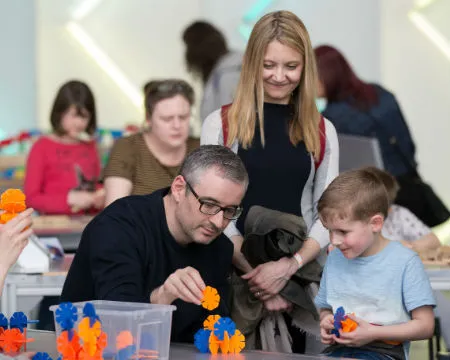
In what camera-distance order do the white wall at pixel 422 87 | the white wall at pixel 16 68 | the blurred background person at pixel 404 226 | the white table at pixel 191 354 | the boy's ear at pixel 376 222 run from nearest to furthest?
the white table at pixel 191 354 < the boy's ear at pixel 376 222 < the blurred background person at pixel 404 226 < the white wall at pixel 422 87 < the white wall at pixel 16 68

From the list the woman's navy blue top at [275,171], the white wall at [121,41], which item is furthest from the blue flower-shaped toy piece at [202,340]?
the white wall at [121,41]

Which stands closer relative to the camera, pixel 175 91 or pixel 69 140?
pixel 175 91

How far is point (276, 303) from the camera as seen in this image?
11.0 feet

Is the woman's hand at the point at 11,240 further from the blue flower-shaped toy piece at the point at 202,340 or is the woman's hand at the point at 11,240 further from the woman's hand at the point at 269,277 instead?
the woman's hand at the point at 269,277

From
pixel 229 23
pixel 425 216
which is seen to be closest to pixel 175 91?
pixel 425 216

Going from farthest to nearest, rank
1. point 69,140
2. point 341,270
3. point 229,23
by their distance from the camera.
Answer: point 229,23
point 69,140
point 341,270

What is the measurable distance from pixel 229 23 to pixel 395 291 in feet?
17.4

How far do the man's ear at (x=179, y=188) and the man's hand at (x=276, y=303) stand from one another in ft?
1.84

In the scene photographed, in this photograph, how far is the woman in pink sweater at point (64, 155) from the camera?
19.0 ft

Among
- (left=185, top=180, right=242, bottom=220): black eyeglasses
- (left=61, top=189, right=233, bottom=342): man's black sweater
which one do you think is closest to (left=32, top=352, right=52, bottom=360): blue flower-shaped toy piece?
(left=61, top=189, right=233, bottom=342): man's black sweater

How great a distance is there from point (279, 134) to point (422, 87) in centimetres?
495

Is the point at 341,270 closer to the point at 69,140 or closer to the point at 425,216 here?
the point at 425,216

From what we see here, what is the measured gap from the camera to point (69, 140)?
6.07 m

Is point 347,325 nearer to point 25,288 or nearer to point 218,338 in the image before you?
point 218,338
